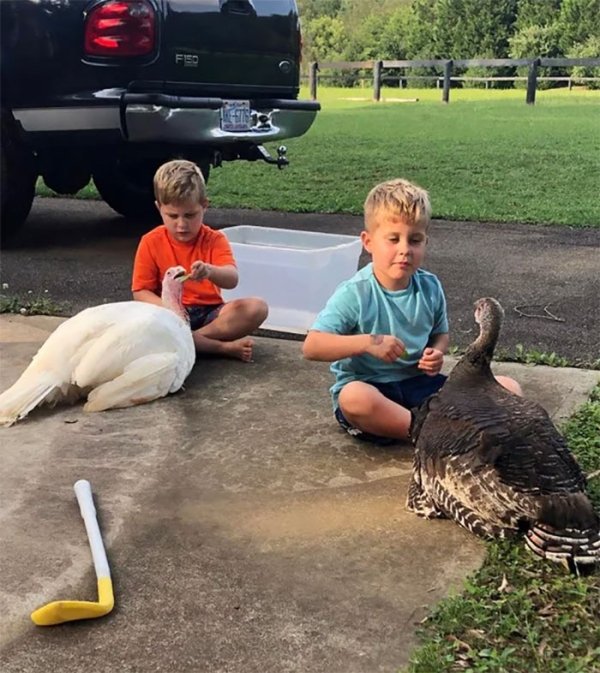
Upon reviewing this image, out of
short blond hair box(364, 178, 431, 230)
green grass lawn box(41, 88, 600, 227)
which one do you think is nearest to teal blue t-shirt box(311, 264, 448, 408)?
short blond hair box(364, 178, 431, 230)

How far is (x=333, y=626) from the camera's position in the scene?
7.57 feet

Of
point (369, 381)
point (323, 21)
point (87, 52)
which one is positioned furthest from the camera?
point (323, 21)

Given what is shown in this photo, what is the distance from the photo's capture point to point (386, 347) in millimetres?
3148

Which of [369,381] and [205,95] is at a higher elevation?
[205,95]

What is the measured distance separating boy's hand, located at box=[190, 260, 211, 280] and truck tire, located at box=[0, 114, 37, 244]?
2833mm

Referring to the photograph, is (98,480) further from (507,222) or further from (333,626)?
(507,222)

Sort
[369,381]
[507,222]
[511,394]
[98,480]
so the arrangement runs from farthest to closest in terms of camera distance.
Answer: [507,222] → [369,381] → [98,480] → [511,394]

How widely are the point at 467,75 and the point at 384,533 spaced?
4224 centimetres

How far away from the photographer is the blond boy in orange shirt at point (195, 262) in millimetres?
4289

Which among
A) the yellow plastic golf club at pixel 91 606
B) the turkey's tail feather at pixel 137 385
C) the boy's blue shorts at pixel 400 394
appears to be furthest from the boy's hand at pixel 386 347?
the yellow plastic golf club at pixel 91 606

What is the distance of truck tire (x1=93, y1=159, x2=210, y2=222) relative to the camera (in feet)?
24.5

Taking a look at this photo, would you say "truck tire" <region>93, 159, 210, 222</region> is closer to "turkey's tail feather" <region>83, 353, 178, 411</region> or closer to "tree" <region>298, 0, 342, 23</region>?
"turkey's tail feather" <region>83, 353, 178, 411</region>

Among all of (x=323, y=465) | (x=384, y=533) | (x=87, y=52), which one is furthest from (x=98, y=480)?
(x=87, y=52)

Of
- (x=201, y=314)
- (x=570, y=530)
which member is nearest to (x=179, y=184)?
Result: (x=201, y=314)
